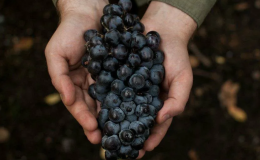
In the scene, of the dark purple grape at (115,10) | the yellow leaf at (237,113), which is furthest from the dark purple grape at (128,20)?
the yellow leaf at (237,113)

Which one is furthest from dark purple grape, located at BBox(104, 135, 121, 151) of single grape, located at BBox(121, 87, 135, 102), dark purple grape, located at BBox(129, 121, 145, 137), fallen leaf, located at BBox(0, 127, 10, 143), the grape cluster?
fallen leaf, located at BBox(0, 127, 10, 143)

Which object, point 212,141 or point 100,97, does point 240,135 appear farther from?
point 100,97

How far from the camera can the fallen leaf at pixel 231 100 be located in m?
2.92

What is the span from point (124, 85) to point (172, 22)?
732mm

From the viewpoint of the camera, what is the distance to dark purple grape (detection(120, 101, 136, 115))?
160 centimetres

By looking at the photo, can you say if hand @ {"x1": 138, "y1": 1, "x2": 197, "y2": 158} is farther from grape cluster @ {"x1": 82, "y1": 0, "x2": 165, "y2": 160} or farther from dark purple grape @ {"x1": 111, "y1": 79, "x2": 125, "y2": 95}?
dark purple grape @ {"x1": 111, "y1": 79, "x2": 125, "y2": 95}

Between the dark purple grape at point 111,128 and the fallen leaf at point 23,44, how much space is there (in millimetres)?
2023

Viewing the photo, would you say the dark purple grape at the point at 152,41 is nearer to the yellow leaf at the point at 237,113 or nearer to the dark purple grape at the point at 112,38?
the dark purple grape at the point at 112,38

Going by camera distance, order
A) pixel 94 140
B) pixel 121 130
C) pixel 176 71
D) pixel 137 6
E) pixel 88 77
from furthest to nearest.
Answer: pixel 137 6, pixel 88 77, pixel 176 71, pixel 94 140, pixel 121 130

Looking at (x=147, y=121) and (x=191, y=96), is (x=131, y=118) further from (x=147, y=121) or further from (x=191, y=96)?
(x=191, y=96)

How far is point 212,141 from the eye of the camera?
9.22 feet

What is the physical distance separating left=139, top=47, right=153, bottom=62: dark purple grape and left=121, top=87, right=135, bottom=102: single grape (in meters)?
0.21

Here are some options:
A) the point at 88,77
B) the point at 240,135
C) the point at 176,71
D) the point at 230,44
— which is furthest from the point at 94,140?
the point at 230,44

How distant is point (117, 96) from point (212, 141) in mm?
1563
